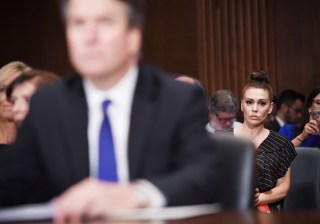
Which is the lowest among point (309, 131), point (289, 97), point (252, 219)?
point (289, 97)

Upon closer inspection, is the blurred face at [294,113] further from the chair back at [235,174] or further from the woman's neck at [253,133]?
the chair back at [235,174]

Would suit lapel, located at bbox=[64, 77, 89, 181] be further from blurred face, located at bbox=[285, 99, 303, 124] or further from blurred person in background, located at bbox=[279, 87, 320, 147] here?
blurred face, located at bbox=[285, 99, 303, 124]

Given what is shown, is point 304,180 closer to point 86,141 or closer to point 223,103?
point 223,103

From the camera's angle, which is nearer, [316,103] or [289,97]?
[316,103]

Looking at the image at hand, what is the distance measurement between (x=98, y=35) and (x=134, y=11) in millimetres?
133

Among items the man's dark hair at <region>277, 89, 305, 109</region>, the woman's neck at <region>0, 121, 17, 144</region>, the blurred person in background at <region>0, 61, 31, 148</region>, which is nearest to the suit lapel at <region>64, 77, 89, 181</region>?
the blurred person in background at <region>0, 61, 31, 148</region>

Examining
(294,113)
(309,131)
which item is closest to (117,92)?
(309,131)

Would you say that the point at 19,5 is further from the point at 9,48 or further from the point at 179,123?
the point at 179,123

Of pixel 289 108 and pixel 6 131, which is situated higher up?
pixel 6 131

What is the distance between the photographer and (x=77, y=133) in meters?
2.15

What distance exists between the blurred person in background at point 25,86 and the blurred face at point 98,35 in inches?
45.4

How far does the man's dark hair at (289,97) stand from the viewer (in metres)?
8.16

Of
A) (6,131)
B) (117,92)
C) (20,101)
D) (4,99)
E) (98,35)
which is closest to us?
(98,35)

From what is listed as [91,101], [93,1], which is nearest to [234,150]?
[91,101]
